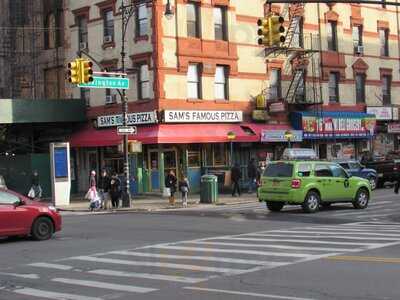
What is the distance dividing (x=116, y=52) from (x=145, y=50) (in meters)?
2.66

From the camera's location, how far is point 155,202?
104 feet

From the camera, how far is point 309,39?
4234 cm

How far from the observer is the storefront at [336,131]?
4075 cm

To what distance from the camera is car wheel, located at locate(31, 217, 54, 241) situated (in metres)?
16.5

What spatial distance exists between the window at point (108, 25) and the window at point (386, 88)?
2040 cm

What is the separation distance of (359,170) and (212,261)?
23711mm

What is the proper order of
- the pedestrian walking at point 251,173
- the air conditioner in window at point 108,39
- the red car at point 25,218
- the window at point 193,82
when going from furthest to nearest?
the air conditioner in window at point 108,39, the window at point 193,82, the pedestrian walking at point 251,173, the red car at point 25,218

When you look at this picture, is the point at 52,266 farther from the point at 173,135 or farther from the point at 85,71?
the point at 173,135

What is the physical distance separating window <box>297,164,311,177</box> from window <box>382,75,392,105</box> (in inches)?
1048

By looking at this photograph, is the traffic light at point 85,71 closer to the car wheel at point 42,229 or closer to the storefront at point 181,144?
the storefront at point 181,144

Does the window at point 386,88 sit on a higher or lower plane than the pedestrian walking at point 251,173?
higher

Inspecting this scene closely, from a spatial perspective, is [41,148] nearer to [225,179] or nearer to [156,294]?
[225,179]

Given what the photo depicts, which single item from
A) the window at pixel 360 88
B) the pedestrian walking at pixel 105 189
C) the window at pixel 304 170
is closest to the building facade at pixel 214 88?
the window at pixel 360 88

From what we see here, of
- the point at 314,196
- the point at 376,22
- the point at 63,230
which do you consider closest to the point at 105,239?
the point at 63,230
